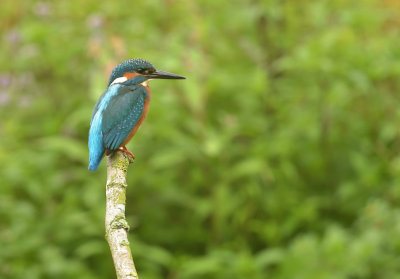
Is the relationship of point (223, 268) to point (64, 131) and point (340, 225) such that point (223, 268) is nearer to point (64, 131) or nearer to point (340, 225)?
point (340, 225)

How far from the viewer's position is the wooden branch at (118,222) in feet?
4.35

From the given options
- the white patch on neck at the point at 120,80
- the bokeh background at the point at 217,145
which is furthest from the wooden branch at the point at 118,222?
the bokeh background at the point at 217,145

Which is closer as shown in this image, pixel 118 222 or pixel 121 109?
pixel 118 222

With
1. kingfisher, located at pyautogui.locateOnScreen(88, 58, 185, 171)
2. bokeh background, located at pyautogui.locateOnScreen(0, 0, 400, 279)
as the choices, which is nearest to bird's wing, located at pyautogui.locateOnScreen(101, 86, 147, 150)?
kingfisher, located at pyautogui.locateOnScreen(88, 58, 185, 171)

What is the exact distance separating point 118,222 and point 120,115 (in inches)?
27.3

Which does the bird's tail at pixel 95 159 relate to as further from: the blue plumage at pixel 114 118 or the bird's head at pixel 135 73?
the bird's head at pixel 135 73

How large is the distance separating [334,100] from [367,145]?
63cm

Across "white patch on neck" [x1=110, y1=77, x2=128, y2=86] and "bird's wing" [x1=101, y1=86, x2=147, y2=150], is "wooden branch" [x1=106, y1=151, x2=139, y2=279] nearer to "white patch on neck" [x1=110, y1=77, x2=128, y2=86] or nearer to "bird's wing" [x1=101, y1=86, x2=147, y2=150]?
"bird's wing" [x1=101, y1=86, x2=147, y2=150]

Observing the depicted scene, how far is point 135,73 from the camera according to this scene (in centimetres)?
219

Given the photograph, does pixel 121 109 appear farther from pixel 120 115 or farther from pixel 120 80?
pixel 120 80

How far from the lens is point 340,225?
191 inches

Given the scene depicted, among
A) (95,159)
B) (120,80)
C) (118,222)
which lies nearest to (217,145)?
(120,80)

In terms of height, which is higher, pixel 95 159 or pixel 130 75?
pixel 130 75

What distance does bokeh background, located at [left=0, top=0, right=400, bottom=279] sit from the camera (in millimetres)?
4090
